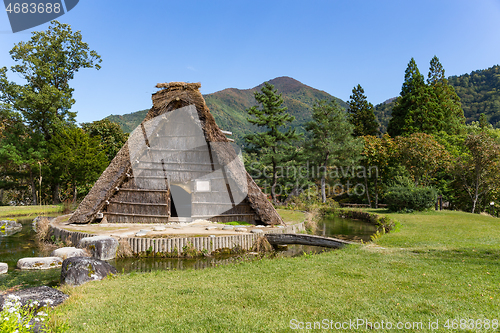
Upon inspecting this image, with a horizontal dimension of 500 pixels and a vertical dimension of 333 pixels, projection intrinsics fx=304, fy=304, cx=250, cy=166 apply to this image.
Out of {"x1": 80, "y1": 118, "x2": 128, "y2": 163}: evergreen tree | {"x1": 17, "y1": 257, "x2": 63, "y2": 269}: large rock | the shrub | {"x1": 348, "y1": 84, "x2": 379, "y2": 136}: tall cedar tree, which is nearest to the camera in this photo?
{"x1": 17, "y1": 257, "x2": 63, "y2": 269}: large rock

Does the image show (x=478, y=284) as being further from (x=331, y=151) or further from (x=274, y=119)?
(x=331, y=151)

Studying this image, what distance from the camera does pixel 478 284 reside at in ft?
15.2

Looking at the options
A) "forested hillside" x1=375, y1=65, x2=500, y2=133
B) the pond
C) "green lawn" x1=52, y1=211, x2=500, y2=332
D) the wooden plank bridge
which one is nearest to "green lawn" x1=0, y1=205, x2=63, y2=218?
the pond

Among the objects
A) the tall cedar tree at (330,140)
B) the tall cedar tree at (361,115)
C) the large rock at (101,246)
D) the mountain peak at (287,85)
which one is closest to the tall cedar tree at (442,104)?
the tall cedar tree at (361,115)

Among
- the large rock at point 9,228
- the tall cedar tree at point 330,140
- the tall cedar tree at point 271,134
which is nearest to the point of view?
the large rock at point 9,228

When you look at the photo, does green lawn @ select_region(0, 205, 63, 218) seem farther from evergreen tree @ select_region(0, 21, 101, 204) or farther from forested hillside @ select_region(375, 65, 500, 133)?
forested hillside @ select_region(375, 65, 500, 133)

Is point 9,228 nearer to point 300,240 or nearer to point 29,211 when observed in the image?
point 29,211

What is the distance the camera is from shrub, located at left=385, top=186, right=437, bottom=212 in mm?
18922

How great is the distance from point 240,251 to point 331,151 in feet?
65.1

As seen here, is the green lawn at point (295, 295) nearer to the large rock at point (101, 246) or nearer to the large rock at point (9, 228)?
the large rock at point (101, 246)

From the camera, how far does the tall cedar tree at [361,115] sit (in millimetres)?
38494

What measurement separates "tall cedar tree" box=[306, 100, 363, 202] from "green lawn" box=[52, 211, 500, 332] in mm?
20685

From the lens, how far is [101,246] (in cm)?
812

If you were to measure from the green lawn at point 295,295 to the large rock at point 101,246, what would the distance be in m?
2.37
